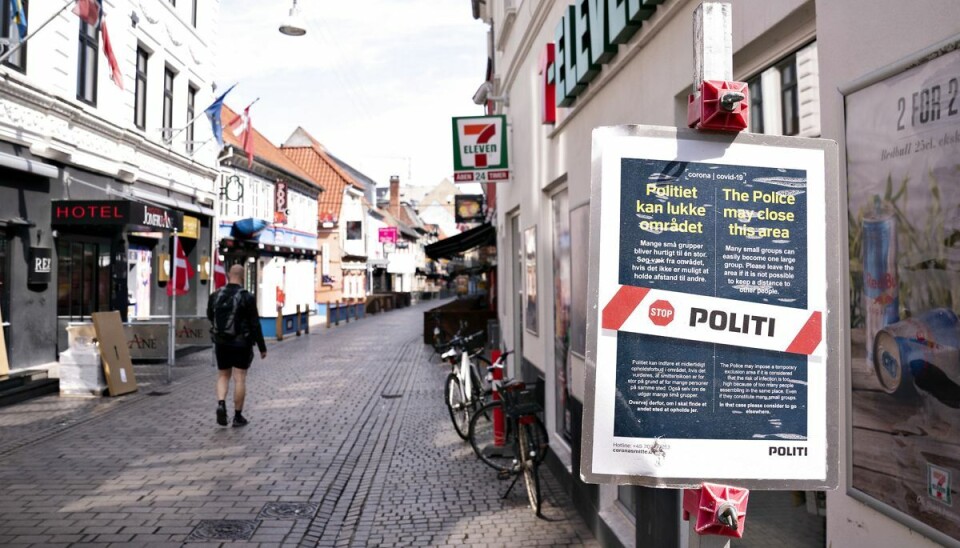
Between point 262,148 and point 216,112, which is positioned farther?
point 262,148

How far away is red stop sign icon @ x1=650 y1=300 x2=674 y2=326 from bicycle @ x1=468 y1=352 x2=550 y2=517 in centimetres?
401

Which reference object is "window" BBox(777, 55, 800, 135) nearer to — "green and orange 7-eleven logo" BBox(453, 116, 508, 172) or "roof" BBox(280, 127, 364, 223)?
"green and orange 7-eleven logo" BBox(453, 116, 508, 172)

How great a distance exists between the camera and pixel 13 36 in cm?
1102

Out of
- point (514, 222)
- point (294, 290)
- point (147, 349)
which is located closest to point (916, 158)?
point (514, 222)

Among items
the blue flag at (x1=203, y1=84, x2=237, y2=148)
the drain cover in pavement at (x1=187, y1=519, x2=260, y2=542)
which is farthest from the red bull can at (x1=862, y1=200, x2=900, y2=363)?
the blue flag at (x1=203, y1=84, x2=237, y2=148)

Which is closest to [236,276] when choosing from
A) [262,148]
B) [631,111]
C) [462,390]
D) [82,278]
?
[462,390]

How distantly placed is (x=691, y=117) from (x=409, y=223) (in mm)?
82186

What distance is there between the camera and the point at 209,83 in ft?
72.6

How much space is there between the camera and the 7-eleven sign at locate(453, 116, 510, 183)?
10.4 meters

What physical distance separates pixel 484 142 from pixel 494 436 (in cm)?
463

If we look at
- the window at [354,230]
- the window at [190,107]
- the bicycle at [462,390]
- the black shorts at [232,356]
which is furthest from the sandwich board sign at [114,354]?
the window at [354,230]

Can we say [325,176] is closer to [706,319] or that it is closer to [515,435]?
[515,435]

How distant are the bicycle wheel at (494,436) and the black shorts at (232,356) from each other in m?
3.06

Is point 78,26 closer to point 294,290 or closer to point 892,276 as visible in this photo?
point 892,276
